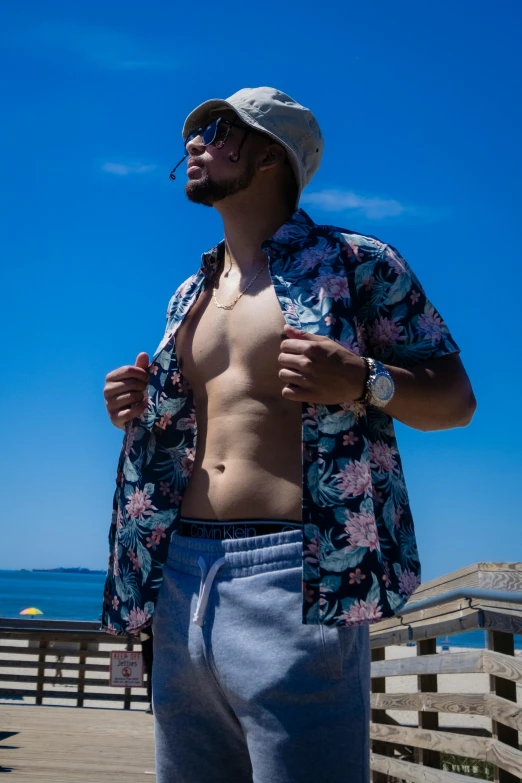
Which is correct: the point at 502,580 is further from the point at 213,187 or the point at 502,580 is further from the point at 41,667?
the point at 41,667

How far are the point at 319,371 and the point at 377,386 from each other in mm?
128

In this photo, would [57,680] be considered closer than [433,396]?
No

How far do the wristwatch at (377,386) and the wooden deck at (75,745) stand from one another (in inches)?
189

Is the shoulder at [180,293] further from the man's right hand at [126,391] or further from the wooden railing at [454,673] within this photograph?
the wooden railing at [454,673]

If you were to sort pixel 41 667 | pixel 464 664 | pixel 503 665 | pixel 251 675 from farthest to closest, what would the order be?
pixel 41 667
pixel 464 664
pixel 503 665
pixel 251 675

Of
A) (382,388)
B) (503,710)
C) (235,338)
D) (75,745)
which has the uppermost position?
(235,338)

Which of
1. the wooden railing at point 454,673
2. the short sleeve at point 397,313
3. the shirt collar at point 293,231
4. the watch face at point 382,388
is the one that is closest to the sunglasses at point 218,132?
the shirt collar at point 293,231

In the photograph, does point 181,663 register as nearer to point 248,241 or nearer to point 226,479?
point 226,479

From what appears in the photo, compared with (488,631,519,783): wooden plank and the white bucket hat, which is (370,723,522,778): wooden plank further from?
the white bucket hat

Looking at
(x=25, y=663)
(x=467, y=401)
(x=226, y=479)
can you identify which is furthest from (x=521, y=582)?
(x=25, y=663)

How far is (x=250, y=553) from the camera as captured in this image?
5.73ft

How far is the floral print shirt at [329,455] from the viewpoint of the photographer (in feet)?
5.47

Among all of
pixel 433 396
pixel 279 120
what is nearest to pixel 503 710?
pixel 433 396

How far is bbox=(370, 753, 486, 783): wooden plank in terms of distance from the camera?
12.9ft
